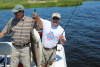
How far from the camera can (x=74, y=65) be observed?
6.84 m

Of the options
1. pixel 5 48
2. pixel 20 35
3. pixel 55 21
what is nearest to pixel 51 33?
pixel 55 21

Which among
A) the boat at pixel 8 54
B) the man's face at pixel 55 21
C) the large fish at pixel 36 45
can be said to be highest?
the man's face at pixel 55 21

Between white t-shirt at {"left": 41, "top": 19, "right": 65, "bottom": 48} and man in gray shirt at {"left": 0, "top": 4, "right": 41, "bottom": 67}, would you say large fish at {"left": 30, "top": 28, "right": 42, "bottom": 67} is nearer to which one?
man in gray shirt at {"left": 0, "top": 4, "right": 41, "bottom": 67}

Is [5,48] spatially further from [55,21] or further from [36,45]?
[55,21]

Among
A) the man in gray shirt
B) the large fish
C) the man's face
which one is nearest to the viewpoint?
the large fish

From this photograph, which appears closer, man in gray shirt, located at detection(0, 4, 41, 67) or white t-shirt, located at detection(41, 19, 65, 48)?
man in gray shirt, located at detection(0, 4, 41, 67)

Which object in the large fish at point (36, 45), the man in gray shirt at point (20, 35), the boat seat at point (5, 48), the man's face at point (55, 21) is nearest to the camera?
the large fish at point (36, 45)

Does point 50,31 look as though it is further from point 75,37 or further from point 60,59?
point 75,37

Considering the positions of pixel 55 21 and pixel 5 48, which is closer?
pixel 55 21

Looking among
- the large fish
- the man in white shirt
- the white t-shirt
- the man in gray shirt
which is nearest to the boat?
the man in gray shirt

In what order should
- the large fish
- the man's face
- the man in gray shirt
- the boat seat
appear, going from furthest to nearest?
the boat seat → the man's face → the man in gray shirt → the large fish

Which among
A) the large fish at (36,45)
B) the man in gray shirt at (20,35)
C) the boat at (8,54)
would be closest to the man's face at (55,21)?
the man in gray shirt at (20,35)

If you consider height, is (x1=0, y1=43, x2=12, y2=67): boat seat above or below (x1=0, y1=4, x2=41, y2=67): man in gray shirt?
below

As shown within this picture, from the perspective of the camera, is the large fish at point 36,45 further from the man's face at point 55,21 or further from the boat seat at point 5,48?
the boat seat at point 5,48
